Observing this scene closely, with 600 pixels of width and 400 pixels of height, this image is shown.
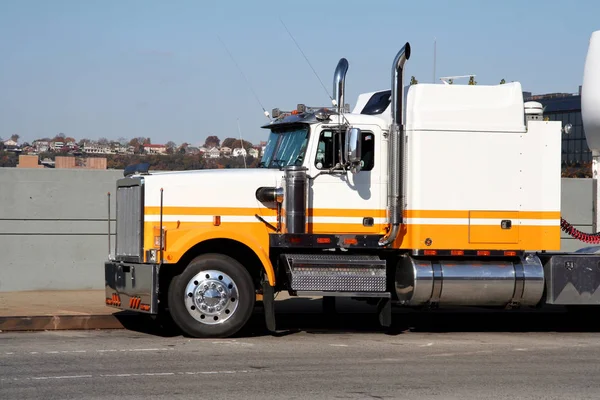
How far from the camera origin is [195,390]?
29.0 feet

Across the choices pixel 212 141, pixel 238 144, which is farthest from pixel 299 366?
pixel 212 141

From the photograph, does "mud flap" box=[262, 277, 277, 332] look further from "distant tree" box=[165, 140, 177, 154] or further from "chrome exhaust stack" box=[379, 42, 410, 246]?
"distant tree" box=[165, 140, 177, 154]

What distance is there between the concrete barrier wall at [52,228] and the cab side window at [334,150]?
5751 mm

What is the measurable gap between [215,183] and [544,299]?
4861 mm

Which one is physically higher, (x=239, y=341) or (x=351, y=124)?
(x=351, y=124)

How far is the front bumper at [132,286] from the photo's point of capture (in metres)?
12.5

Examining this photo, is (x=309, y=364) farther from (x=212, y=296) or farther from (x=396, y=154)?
A: (x=396, y=154)

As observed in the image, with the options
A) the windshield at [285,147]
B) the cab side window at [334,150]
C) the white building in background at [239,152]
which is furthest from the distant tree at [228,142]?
the cab side window at [334,150]

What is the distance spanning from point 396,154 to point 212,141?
7.33 m

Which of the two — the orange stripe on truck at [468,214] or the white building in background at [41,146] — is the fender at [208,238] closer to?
the orange stripe on truck at [468,214]

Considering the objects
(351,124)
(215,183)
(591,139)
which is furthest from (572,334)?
(215,183)

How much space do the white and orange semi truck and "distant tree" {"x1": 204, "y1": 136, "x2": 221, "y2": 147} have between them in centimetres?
565

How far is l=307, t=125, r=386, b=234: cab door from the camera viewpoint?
13.3 meters

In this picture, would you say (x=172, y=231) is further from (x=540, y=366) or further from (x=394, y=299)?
(x=540, y=366)
